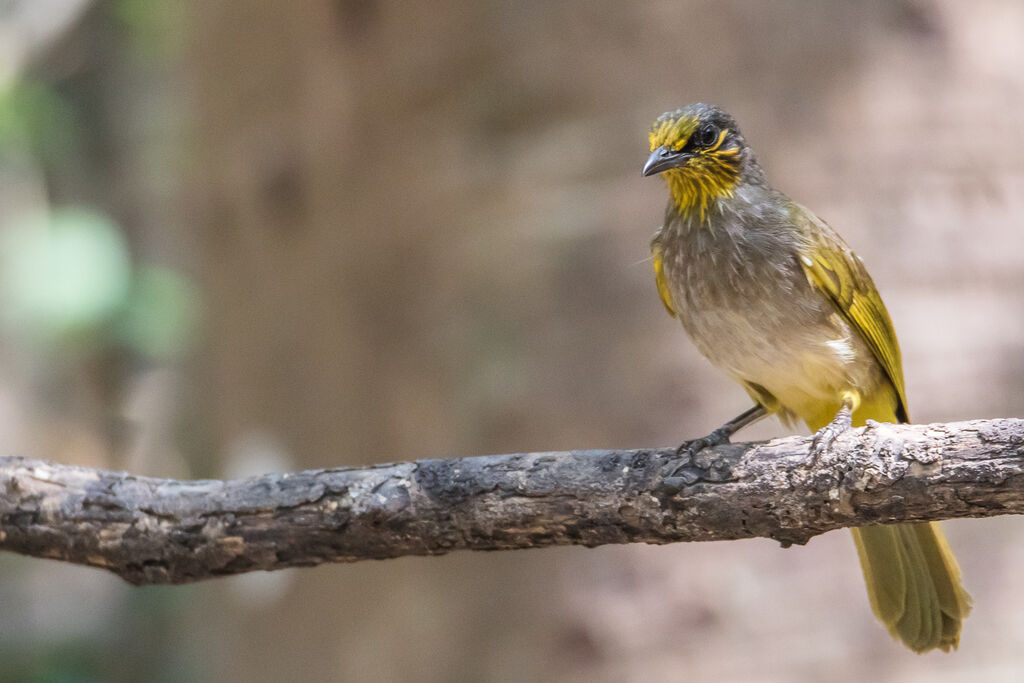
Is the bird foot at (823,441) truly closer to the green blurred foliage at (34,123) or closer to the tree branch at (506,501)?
the tree branch at (506,501)

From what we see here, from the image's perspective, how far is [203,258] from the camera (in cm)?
569

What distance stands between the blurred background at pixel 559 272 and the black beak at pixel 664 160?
2.87 feet

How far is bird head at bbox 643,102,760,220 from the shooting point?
292 cm

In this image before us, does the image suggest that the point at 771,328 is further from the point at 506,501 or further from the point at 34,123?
the point at 34,123

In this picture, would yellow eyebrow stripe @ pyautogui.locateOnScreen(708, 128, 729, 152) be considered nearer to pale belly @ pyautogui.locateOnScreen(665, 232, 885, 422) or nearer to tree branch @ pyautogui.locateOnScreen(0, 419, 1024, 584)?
pale belly @ pyautogui.locateOnScreen(665, 232, 885, 422)

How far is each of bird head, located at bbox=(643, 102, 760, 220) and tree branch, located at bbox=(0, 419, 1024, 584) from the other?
0.92m

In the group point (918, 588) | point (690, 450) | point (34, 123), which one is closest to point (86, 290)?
point (34, 123)

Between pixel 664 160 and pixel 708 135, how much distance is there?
0.20m

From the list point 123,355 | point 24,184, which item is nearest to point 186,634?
point 123,355

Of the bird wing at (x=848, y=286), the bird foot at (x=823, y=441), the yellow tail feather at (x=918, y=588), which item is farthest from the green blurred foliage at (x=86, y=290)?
the bird foot at (x=823, y=441)

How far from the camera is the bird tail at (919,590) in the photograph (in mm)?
2816

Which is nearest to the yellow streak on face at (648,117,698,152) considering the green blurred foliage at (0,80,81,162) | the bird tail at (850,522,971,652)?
the bird tail at (850,522,971,652)

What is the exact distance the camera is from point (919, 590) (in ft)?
9.34

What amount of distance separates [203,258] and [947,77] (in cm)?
399
